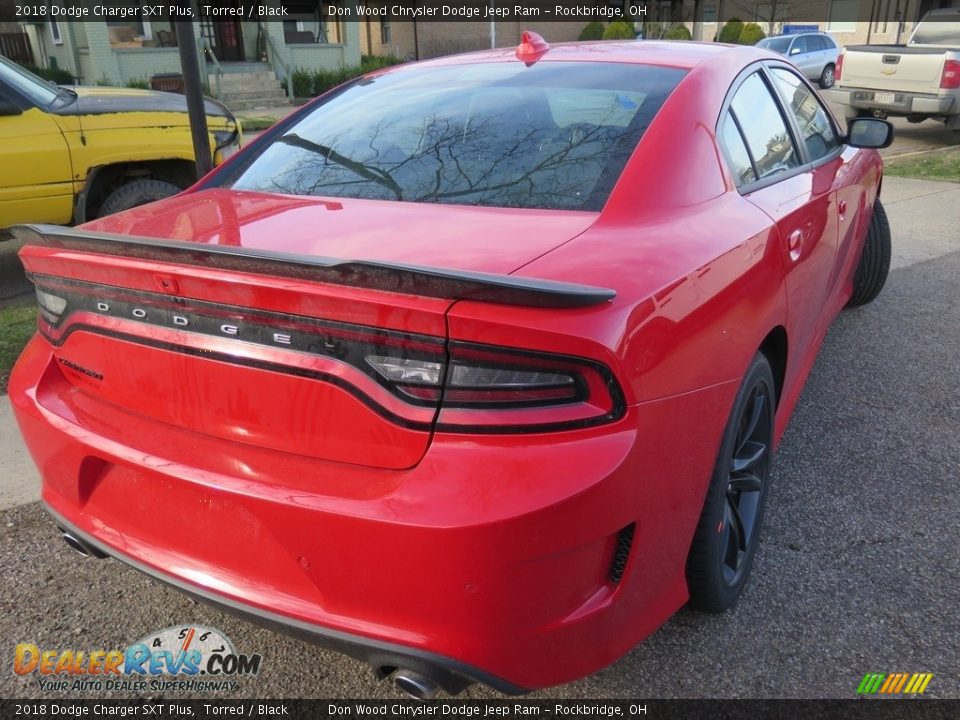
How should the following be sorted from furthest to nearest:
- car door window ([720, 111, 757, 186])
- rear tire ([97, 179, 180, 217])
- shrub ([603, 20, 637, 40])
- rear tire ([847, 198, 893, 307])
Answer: shrub ([603, 20, 637, 40]) → rear tire ([97, 179, 180, 217]) → rear tire ([847, 198, 893, 307]) → car door window ([720, 111, 757, 186])

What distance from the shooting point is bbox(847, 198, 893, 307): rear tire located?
4.82 metres

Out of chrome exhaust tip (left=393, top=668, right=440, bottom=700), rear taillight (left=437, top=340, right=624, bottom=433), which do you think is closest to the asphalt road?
chrome exhaust tip (left=393, top=668, right=440, bottom=700)

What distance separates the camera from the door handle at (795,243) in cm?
255

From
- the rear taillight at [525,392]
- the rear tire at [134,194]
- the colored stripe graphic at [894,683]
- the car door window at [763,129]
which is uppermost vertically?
the car door window at [763,129]

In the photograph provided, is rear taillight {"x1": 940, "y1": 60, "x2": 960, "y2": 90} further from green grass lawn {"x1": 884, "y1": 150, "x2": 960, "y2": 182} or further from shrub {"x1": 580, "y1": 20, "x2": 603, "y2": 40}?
shrub {"x1": 580, "y1": 20, "x2": 603, "y2": 40}

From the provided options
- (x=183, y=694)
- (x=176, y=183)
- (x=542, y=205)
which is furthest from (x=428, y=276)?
(x=176, y=183)

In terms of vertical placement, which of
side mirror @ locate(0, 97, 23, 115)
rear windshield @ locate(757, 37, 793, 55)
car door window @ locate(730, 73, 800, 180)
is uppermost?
car door window @ locate(730, 73, 800, 180)

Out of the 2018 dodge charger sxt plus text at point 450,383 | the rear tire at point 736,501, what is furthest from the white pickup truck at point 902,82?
the 2018 dodge charger sxt plus text at point 450,383

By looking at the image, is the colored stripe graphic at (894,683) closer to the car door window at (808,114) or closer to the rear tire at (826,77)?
the car door window at (808,114)

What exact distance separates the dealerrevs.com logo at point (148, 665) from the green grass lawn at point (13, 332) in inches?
84.9

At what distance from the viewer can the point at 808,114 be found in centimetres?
354

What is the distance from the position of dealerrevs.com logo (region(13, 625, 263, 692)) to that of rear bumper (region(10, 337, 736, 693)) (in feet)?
1.57

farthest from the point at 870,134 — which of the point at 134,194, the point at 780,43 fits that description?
the point at 780,43

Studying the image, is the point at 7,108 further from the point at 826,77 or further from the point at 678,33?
the point at 678,33
